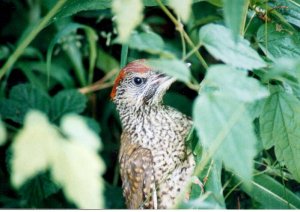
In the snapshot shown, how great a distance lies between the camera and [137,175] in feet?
7.60

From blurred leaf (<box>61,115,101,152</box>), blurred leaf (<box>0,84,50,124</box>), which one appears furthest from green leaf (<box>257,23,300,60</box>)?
blurred leaf (<box>0,84,50,124</box>)

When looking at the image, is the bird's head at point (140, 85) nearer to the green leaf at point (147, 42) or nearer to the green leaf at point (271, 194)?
the green leaf at point (271, 194)

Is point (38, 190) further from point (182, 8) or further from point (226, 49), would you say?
point (182, 8)

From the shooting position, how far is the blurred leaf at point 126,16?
875 millimetres

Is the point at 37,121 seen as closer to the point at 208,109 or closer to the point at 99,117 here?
the point at 208,109

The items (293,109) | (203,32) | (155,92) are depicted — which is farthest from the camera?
(155,92)

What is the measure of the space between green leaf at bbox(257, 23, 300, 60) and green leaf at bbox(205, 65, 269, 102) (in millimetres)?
715

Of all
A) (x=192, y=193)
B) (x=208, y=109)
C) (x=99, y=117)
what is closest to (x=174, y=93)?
(x=99, y=117)

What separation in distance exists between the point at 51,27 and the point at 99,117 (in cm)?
62

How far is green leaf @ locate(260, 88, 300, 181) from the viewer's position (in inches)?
65.5

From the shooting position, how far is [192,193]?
5.61 ft

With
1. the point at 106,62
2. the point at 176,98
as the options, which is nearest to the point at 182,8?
the point at 176,98

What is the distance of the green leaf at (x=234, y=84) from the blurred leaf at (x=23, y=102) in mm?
1939

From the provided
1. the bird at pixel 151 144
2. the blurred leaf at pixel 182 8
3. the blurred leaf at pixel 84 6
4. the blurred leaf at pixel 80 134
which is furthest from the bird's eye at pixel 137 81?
the blurred leaf at pixel 80 134
